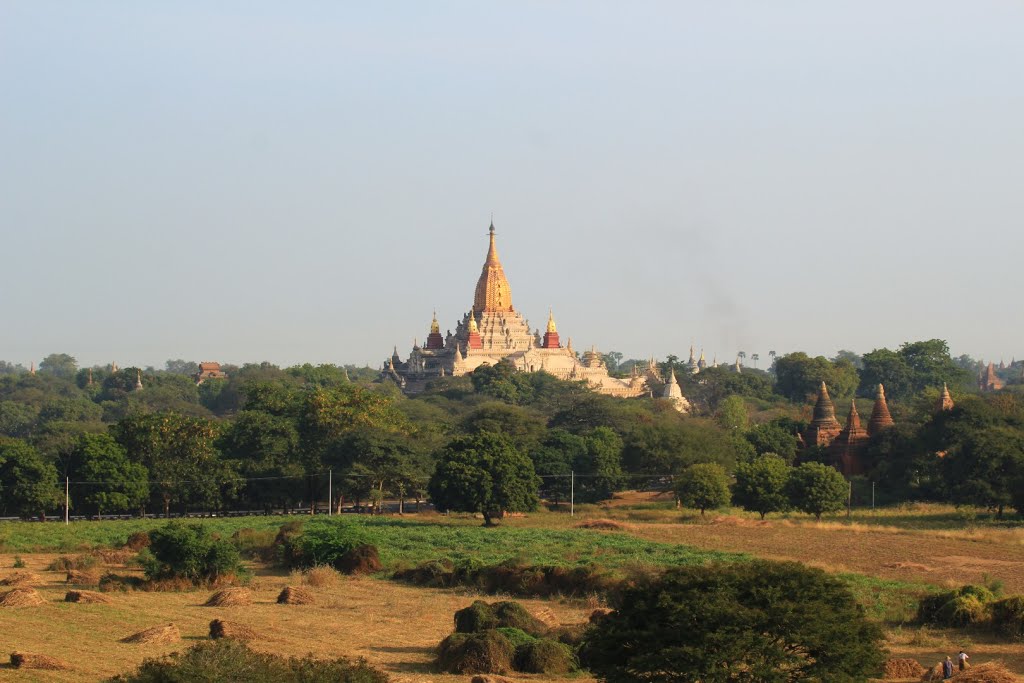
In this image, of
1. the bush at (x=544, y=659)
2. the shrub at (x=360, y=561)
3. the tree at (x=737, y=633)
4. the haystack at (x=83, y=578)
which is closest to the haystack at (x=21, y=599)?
the haystack at (x=83, y=578)

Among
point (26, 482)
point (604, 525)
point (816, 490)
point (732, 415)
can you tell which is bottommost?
point (604, 525)

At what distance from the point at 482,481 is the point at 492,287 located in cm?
9403

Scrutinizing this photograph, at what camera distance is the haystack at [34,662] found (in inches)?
941

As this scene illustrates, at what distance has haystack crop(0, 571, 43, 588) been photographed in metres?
34.5

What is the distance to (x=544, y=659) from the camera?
25.5 m

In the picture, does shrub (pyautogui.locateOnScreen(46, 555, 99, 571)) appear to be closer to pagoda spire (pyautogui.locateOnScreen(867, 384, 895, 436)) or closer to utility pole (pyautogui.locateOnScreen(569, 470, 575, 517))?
utility pole (pyautogui.locateOnScreen(569, 470, 575, 517))

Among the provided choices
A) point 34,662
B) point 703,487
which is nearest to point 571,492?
point 703,487

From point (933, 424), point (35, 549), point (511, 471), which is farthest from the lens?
point (933, 424)

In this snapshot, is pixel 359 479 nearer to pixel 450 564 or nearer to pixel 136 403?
pixel 450 564

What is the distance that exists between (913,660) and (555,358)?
11749 cm

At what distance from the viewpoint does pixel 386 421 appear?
6931cm

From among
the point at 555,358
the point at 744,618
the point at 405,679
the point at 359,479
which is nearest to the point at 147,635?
the point at 405,679

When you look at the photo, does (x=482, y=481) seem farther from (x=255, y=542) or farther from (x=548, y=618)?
(x=548, y=618)

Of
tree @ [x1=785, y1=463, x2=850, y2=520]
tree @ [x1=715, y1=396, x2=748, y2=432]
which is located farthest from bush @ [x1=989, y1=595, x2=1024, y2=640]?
tree @ [x1=715, y1=396, x2=748, y2=432]
